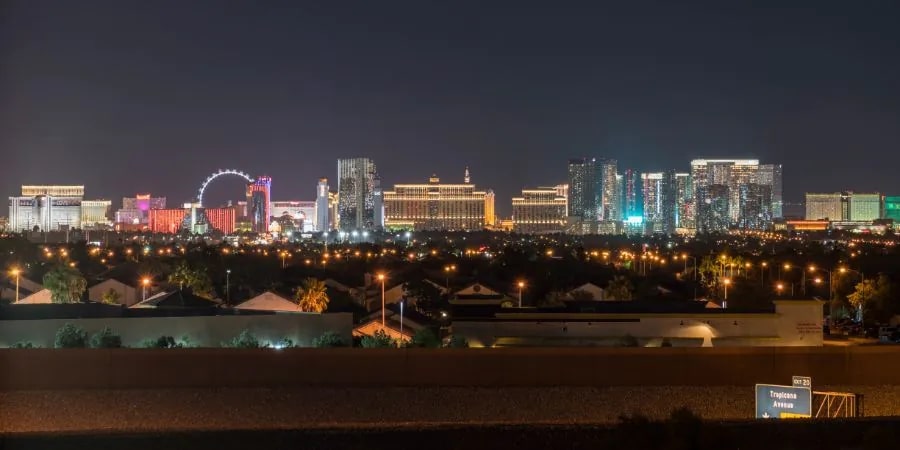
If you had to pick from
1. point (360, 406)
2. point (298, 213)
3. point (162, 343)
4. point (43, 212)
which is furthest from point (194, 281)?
point (298, 213)

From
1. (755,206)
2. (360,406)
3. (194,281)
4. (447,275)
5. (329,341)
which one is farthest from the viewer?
(755,206)

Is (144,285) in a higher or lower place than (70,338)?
higher

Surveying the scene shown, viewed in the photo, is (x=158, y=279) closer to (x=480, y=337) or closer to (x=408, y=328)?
(x=408, y=328)

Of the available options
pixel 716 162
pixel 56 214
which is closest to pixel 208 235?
pixel 56 214

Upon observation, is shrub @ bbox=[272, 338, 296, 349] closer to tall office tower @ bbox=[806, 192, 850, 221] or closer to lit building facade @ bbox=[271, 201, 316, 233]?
lit building facade @ bbox=[271, 201, 316, 233]

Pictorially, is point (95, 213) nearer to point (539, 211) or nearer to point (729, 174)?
point (539, 211)

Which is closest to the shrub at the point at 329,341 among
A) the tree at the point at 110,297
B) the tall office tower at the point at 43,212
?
the tree at the point at 110,297

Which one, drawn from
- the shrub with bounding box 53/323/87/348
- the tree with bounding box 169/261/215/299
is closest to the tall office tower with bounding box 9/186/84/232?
the tree with bounding box 169/261/215/299
